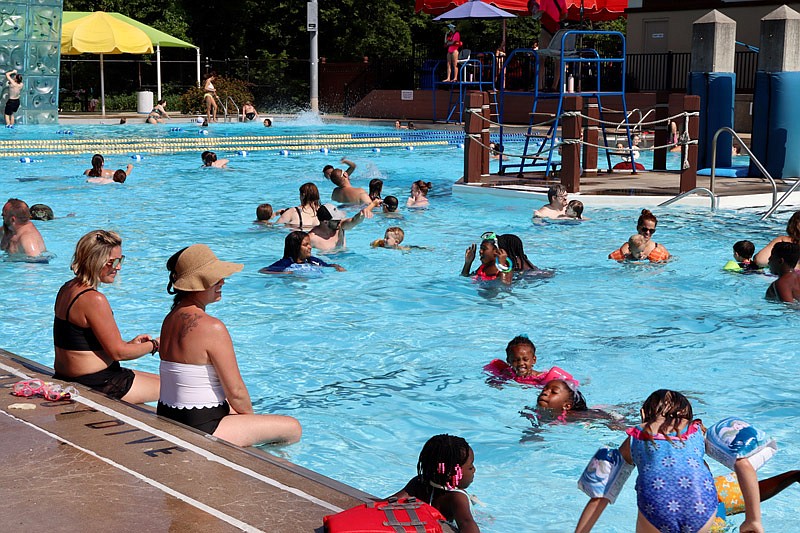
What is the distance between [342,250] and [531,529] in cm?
728

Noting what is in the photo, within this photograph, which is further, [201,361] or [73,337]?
[73,337]

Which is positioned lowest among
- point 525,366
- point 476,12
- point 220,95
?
point 525,366

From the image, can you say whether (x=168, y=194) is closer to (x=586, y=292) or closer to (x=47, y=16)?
(x=586, y=292)

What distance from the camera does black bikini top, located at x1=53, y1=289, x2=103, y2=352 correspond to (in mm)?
5821

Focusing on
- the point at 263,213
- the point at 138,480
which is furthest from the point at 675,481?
the point at 263,213

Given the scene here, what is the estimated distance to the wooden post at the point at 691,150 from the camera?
47.6 feet

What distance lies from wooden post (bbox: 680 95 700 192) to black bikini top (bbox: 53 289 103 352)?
10741 mm

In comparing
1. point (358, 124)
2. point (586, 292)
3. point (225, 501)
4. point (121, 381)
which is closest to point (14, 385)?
point (121, 381)

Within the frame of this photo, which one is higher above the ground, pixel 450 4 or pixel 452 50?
pixel 450 4

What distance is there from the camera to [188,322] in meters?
5.07

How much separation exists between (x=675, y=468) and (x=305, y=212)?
9732 millimetres

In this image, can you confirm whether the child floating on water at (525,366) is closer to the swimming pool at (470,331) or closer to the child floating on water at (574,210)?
the swimming pool at (470,331)

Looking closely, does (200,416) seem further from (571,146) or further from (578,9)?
(578,9)

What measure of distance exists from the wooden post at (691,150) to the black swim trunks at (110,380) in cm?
1059
